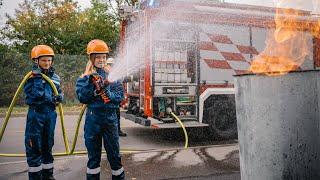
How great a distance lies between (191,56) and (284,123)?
5.67 metres

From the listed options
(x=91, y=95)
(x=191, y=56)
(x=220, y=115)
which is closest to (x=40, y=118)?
(x=91, y=95)

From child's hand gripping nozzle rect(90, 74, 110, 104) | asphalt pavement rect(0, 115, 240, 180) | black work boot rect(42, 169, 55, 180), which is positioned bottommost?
asphalt pavement rect(0, 115, 240, 180)

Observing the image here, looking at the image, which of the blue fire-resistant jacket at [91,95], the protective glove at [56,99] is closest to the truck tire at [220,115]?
the protective glove at [56,99]

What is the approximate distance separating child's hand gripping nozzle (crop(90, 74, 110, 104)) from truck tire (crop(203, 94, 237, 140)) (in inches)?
195

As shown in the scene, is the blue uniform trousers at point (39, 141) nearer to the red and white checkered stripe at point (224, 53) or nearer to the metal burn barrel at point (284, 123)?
the metal burn barrel at point (284, 123)

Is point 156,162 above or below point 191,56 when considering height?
below

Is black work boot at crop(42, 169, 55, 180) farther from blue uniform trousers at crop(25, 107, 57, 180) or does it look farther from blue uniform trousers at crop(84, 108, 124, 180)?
blue uniform trousers at crop(84, 108, 124, 180)

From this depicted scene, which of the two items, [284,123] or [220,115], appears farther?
[220,115]

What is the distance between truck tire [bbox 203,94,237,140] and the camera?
356 inches

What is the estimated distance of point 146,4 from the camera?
8258 mm

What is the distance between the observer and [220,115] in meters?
9.22

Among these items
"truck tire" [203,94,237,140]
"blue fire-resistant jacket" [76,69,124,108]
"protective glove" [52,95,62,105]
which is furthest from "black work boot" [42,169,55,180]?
"truck tire" [203,94,237,140]

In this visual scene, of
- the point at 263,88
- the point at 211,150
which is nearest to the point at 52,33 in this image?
the point at 211,150

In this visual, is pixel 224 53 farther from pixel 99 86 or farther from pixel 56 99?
pixel 99 86
